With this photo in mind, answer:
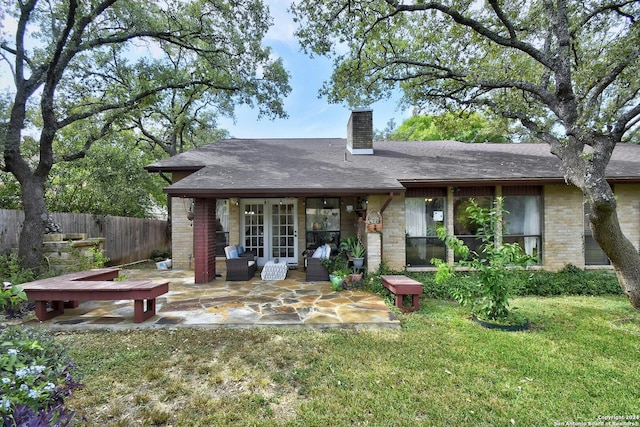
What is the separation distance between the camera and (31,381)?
5.82 ft

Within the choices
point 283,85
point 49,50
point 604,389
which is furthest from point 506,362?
point 49,50

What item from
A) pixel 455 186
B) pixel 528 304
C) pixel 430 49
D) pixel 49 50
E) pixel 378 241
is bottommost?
pixel 528 304

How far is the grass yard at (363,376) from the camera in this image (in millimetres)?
2547

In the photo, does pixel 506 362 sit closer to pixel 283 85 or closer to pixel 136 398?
pixel 136 398

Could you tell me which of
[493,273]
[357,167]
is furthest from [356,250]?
[493,273]

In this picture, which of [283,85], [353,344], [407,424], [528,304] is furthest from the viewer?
[283,85]

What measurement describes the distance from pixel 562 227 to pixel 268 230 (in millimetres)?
8352

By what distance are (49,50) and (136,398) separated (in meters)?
9.16

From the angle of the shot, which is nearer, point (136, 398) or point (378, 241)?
point (136, 398)

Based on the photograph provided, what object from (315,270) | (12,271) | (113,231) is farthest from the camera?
(113,231)

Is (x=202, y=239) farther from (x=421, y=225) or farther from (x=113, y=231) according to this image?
(x=421, y=225)

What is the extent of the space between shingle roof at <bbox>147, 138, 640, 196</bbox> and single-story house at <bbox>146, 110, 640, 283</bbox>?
0.03 metres

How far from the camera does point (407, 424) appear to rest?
241cm

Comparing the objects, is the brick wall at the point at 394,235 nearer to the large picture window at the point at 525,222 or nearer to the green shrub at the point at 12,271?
the large picture window at the point at 525,222
